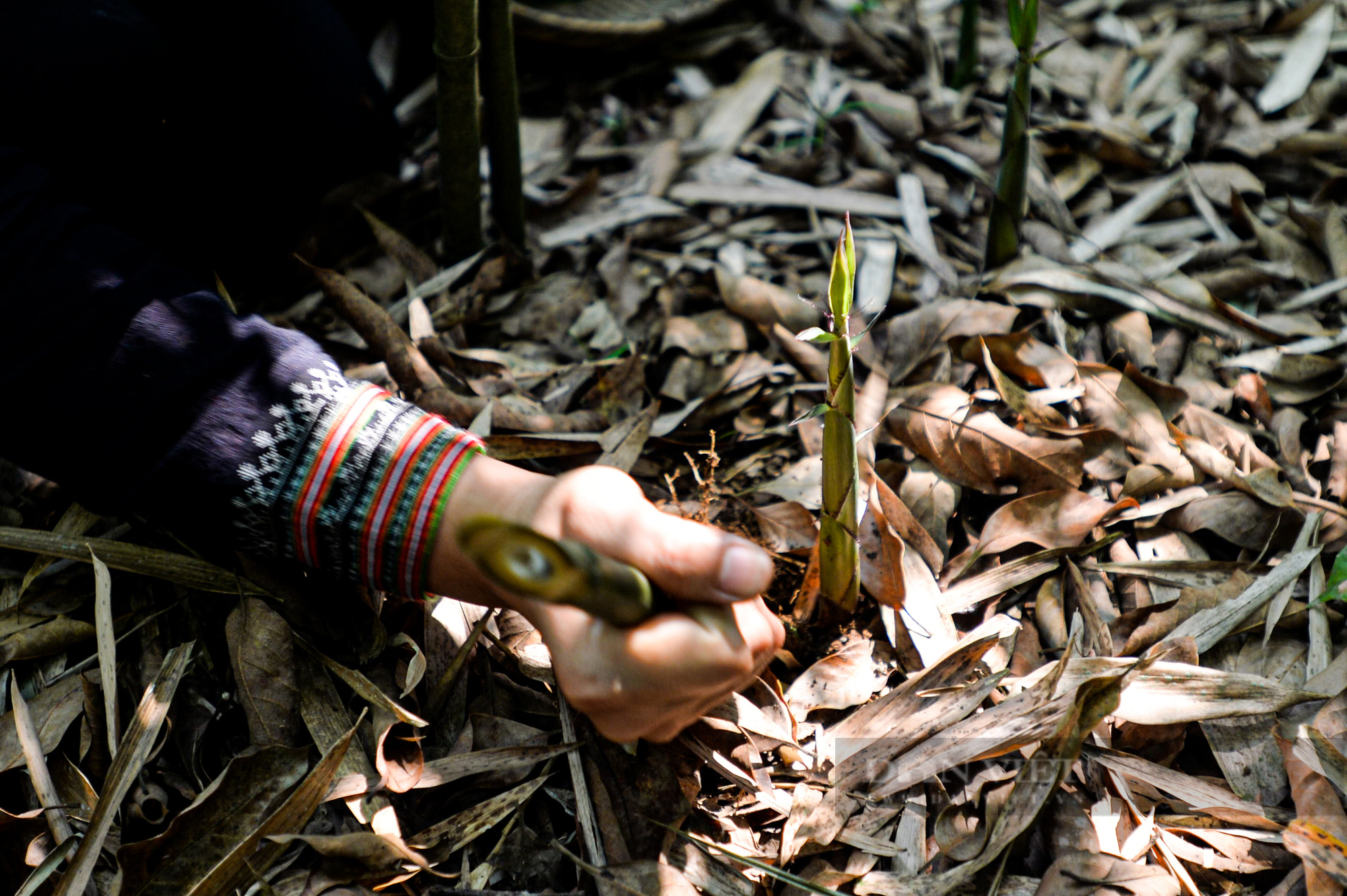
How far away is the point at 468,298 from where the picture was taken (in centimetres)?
122

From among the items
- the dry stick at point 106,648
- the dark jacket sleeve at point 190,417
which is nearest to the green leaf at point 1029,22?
the dark jacket sleeve at point 190,417

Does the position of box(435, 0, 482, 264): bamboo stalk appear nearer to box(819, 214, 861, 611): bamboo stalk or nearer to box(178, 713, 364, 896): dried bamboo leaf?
box(819, 214, 861, 611): bamboo stalk

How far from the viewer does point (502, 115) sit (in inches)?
45.3

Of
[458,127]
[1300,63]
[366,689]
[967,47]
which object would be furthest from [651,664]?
[1300,63]

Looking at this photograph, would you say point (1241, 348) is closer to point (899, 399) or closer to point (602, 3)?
point (899, 399)

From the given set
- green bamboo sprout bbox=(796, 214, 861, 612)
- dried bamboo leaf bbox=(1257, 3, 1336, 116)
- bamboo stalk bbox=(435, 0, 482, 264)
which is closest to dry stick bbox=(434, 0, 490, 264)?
bamboo stalk bbox=(435, 0, 482, 264)

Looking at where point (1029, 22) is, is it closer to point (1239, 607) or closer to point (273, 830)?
point (1239, 607)

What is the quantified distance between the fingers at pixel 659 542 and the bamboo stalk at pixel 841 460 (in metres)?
0.13

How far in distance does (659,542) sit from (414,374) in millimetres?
509

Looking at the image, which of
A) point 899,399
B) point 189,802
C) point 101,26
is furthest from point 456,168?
point 189,802

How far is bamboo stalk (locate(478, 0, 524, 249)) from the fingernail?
2.41 feet

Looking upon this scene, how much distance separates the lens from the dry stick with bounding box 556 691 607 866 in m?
0.76

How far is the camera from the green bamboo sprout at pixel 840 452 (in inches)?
27.3

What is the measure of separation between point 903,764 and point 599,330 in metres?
0.66
